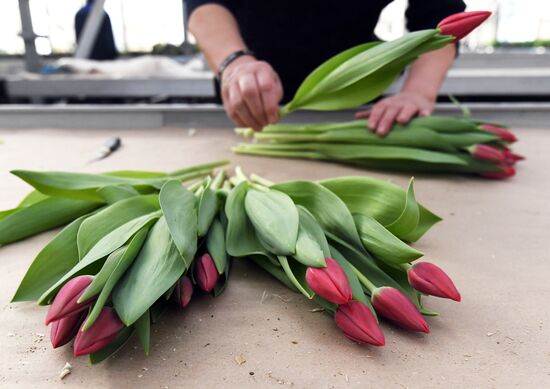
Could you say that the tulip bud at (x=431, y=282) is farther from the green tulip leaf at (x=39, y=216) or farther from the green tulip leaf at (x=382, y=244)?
the green tulip leaf at (x=39, y=216)

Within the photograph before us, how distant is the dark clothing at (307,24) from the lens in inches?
55.7

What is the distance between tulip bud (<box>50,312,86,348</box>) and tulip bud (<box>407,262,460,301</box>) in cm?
30

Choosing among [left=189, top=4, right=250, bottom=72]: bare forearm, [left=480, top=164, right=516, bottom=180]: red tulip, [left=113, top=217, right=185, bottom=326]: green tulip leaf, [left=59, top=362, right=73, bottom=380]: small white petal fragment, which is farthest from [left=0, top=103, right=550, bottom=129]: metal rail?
[left=59, top=362, right=73, bottom=380]: small white petal fragment

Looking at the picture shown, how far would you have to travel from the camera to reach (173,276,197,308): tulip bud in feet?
1.53

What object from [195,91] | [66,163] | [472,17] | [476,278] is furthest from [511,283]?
[195,91]

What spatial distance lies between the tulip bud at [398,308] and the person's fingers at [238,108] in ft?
2.04

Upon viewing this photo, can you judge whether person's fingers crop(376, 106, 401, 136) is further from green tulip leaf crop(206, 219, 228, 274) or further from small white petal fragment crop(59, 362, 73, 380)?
small white petal fragment crop(59, 362, 73, 380)

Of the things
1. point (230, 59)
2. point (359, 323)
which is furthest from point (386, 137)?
point (359, 323)

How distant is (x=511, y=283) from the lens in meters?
0.56

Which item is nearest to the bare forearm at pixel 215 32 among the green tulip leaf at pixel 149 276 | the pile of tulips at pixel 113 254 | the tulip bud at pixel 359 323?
the pile of tulips at pixel 113 254

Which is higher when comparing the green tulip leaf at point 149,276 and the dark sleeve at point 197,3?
the dark sleeve at point 197,3

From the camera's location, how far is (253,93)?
94cm

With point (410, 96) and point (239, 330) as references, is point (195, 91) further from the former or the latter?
point (239, 330)

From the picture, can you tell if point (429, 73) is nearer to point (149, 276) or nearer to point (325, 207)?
point (325, 207)
